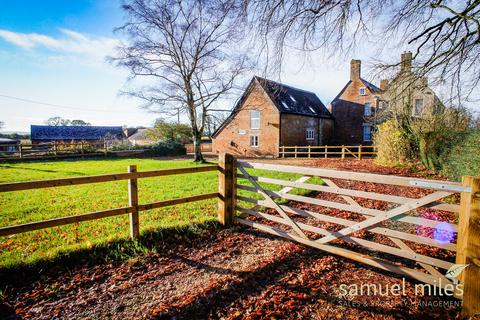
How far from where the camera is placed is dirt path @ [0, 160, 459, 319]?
115 inches

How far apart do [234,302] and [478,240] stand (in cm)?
285

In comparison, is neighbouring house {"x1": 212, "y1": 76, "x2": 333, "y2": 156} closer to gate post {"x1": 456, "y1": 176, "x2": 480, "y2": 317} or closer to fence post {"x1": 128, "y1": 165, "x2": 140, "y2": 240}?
fence post {"x1": 128, "y1": 165, "x2": 140, "y2": 240}

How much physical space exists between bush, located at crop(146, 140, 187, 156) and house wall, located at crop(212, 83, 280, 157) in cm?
571

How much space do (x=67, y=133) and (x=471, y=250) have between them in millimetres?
57425

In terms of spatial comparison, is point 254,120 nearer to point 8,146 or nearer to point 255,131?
point 255,131

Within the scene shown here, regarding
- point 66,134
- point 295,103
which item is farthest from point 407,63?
point 66,134

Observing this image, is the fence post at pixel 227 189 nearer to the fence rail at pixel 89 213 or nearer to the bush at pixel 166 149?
the fence rail at pixel 89 213

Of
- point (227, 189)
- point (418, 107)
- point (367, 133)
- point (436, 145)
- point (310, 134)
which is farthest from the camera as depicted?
point (367, 133)

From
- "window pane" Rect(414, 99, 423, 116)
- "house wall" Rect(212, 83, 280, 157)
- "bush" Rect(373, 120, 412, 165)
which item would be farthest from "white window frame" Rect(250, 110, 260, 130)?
"window pane" Rect(414, 99, 423, 116)

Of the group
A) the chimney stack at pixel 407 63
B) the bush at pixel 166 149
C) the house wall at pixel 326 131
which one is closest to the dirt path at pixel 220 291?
the chimney stack at pixel 407 63

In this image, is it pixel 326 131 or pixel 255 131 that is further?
pixel 326 131

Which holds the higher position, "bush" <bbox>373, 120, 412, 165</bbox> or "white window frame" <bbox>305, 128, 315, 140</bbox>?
"white window frame" <bbox>305, 128, 315, 140</bbox>

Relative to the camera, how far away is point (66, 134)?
4741 cm

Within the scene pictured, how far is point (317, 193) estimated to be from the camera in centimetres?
884
